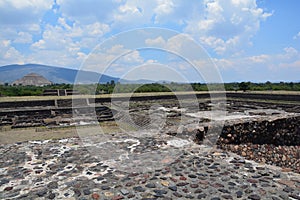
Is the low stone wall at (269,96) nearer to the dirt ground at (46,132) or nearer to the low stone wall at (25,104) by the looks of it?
the dirt ground at (46,132)

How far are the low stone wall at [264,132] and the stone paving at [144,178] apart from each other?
1443 mm

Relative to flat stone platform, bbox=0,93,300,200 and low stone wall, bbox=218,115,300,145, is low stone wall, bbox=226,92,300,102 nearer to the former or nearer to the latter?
low stone wall, bbox=218,115,300,145

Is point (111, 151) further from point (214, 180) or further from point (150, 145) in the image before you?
point (214, 180)

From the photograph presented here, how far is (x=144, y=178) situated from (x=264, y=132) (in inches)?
137

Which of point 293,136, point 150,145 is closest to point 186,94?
point 293,136

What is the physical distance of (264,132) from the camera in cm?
527

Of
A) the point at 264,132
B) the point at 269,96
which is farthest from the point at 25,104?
the point at 269,96

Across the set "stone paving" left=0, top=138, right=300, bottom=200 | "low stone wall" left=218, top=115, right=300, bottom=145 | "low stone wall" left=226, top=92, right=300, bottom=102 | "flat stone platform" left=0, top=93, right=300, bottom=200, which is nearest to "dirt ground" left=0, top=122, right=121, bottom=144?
"flat stone platform" left=0, top=93, right=300, bottom=200

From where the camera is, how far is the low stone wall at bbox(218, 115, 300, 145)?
4.96 meters

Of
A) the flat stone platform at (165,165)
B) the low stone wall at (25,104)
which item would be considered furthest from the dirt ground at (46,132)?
the low stone wall at (25,104)

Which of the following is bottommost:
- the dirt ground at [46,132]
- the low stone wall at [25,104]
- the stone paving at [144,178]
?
the dirt ground at [46,132]

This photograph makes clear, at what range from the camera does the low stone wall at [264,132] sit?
4.96 meters

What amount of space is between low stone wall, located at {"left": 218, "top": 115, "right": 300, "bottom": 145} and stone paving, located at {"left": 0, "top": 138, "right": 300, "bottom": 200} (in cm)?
144

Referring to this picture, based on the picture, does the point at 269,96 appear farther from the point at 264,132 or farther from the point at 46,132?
the point at 46,132
